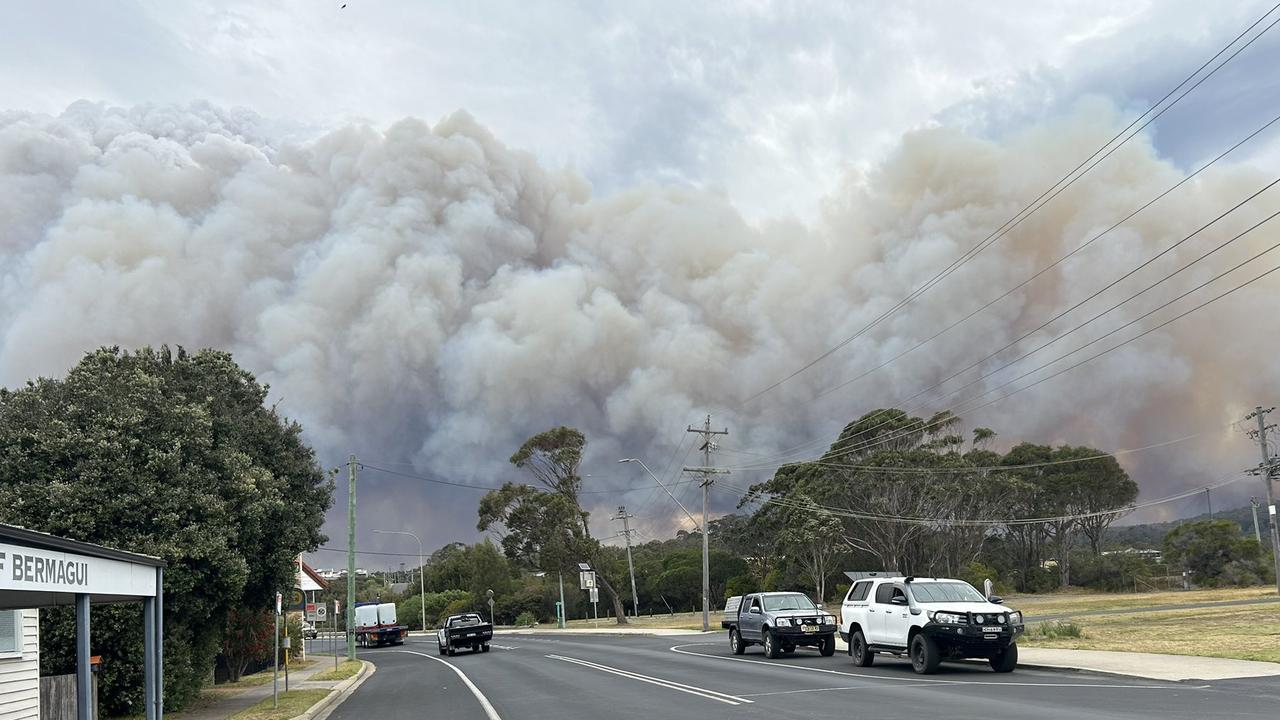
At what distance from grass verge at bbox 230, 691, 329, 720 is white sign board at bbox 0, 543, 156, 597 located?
662cm

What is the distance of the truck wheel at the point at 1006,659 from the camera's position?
19.7m

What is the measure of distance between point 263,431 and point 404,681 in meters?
8.02

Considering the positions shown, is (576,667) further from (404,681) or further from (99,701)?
(99,701)

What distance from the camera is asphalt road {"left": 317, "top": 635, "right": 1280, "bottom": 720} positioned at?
13.7 meters

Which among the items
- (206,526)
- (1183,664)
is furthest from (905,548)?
(206,526)

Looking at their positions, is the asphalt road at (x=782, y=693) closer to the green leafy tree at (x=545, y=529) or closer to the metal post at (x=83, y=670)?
the metal post at (x=83, y=670)

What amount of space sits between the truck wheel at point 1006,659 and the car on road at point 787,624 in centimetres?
692

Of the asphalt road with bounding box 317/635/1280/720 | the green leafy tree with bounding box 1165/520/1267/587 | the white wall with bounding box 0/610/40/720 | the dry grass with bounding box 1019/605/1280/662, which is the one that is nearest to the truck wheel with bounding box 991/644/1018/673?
the asphalt road with bounding box 317/635/1280/720

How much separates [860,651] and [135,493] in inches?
614

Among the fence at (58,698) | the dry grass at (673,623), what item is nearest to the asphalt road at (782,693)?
the fence at (58,698)

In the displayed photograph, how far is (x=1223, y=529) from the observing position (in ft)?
253

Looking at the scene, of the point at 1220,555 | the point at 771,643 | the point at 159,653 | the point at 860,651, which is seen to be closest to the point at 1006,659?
the point at 860,651

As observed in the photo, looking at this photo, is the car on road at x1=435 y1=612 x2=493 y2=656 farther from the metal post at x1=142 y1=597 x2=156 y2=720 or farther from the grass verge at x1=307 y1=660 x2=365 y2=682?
the metal post at x1=142 y1=597 x2=156 y2=720

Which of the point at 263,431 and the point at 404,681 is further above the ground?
the point at 263,431
